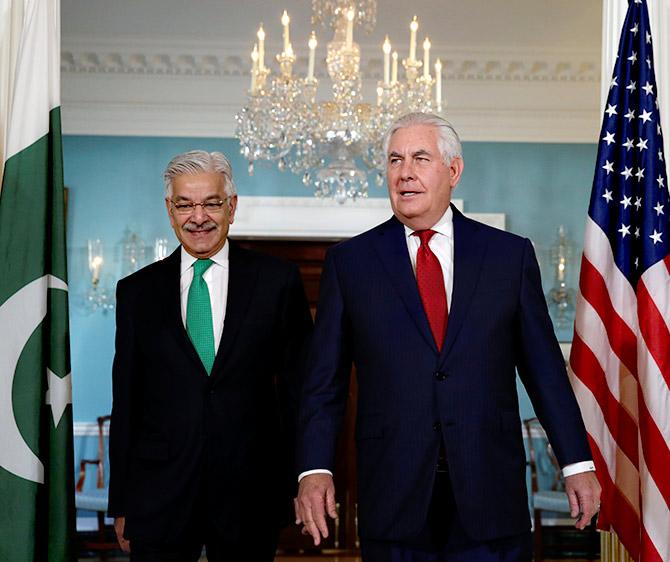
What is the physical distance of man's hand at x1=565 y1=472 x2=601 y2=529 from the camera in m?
2.56

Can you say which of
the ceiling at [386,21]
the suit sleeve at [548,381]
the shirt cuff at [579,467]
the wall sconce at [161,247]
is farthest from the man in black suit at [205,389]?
the wall sconce at [161,247]

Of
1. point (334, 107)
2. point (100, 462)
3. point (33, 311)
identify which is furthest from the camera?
point (100, 462)

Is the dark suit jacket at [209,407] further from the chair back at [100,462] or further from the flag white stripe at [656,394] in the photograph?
the chair back at [100,462]

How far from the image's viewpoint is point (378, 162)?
5496 millimetres

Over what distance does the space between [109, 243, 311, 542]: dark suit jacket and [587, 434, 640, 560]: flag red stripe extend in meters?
1.02

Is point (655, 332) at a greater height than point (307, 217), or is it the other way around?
point (307, 217)

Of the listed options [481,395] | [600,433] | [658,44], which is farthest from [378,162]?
[481,395]

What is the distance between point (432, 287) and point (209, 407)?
79 centimetres

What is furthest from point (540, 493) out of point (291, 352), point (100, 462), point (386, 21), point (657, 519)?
point (291, 352)

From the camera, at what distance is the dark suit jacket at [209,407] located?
2.93m

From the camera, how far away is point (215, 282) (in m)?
3.14

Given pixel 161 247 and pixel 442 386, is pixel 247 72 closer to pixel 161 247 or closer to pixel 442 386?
pixel 161 247

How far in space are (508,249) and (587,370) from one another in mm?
722

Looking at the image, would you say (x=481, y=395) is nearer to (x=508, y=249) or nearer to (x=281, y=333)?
(x=508, y=249)
